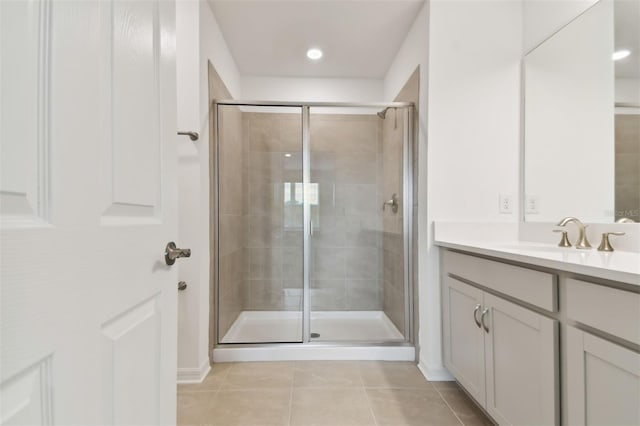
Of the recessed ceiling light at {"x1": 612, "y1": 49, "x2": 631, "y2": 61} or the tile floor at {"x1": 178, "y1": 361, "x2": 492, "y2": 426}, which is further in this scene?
the tile floor at {"x1": 178, "y1": 361, "x2": 492, "y2": 426}

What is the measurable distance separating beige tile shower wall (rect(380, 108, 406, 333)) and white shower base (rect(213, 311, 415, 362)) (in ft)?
0.61

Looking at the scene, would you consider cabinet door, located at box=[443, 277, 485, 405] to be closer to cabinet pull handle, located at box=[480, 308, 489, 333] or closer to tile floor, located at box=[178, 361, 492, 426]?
cabinet pull handle, located at box=[480, 308, 489, 333]

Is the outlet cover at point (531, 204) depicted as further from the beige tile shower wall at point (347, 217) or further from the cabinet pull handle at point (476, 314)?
the beige tile shower wall at point (347, 217)

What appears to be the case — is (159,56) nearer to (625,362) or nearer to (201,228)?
(201,228)

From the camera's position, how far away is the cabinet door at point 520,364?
101 centimetres

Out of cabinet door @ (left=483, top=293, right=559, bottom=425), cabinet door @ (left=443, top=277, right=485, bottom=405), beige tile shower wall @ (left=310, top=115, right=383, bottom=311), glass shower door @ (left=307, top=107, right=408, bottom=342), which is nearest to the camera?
cabinet door @ (left=483, top=293, right=559, bottom=425)

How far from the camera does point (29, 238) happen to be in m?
0.38

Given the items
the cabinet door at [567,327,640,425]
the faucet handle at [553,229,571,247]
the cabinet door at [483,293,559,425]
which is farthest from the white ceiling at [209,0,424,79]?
the cabinet door at [567,327,640,425]

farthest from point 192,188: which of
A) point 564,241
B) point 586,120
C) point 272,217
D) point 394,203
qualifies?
point 586,120

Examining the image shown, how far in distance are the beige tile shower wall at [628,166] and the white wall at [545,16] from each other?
0.69 meters

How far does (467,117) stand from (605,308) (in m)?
1.43

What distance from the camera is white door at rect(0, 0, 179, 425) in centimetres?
37

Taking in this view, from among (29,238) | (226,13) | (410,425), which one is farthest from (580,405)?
(226,13)

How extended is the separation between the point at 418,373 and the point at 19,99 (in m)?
2.23
